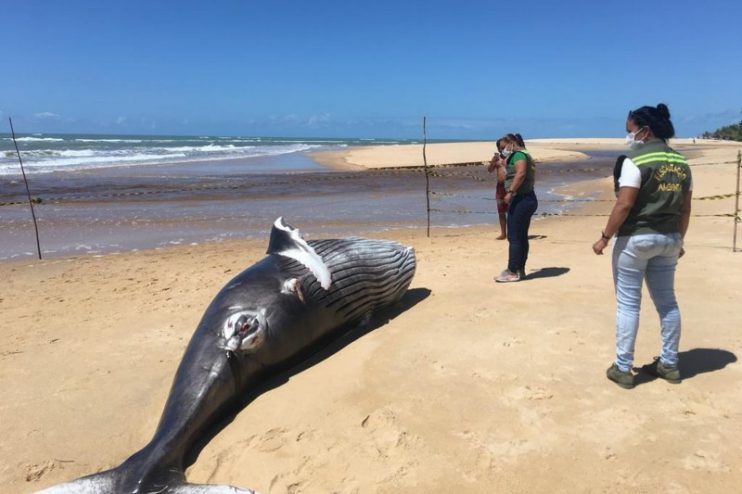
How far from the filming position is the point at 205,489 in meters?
3.07

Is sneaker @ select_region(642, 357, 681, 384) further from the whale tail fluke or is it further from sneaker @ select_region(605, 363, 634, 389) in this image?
the whale tail fluke

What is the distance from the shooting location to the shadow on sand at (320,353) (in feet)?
12.5

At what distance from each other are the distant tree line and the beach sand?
2720 inches

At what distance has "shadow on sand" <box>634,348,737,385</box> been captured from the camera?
405cm

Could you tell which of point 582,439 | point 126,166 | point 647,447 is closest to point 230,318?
point 582,439

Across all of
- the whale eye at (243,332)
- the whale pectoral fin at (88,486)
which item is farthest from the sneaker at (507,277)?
the whale pectoral fin at (88,486)

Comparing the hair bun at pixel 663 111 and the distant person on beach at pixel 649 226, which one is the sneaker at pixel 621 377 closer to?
the distant person on beach at pixel 649 226

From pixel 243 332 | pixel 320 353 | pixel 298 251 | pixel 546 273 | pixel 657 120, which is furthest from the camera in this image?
pixel 546 273

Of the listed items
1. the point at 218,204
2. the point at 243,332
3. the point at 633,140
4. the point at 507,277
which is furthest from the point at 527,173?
the point at 218,204

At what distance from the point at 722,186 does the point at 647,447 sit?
1658 centimetres

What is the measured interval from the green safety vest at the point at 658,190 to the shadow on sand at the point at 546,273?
11.1 feet

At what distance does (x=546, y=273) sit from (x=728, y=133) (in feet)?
241

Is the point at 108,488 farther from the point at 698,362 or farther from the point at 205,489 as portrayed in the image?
the point at 698,362

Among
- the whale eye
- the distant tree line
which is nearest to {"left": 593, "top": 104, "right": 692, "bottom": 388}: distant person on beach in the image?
the whale eye
